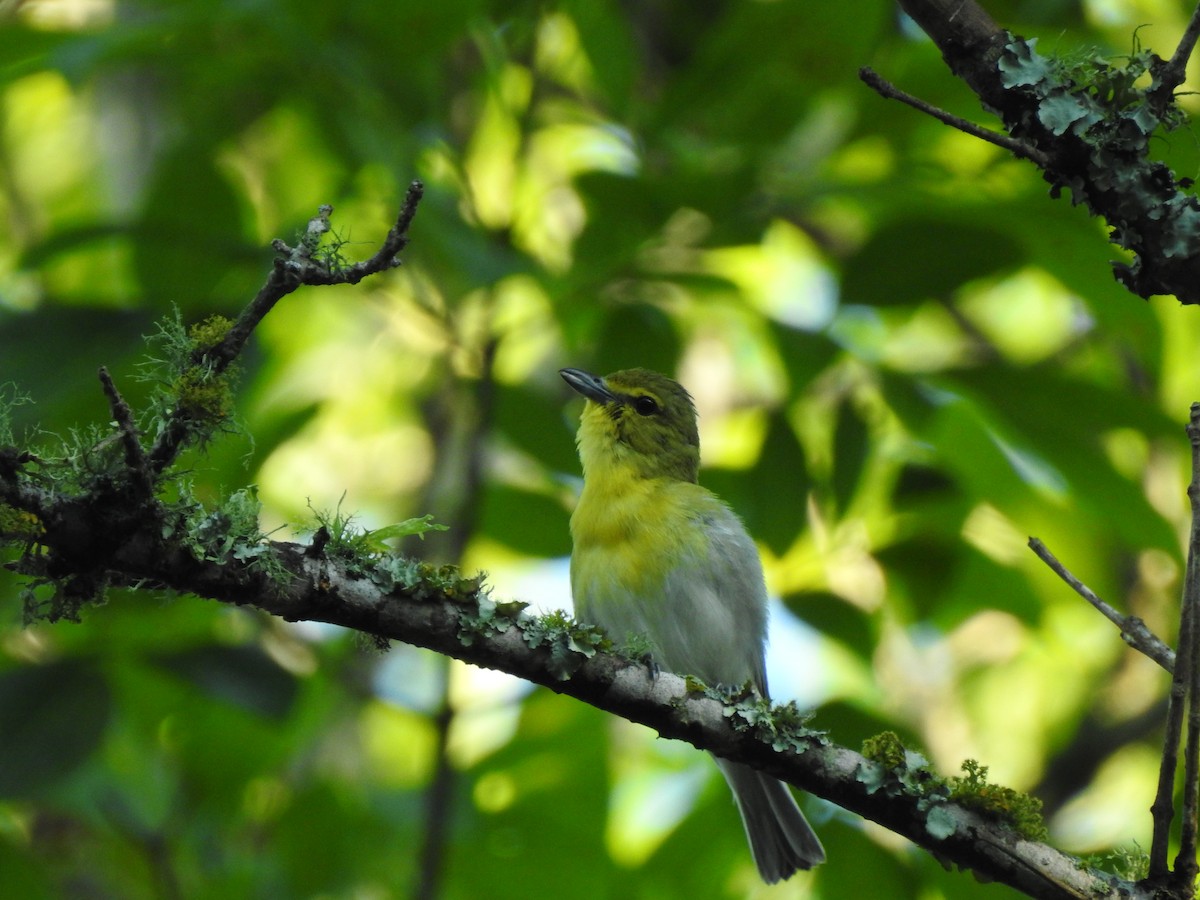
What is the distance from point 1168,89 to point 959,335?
5.64m

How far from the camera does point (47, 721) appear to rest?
3.37 metres

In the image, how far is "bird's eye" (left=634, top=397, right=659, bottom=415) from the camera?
5.59m

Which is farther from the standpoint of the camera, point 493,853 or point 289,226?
point 493,853

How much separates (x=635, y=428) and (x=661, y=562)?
785 mm

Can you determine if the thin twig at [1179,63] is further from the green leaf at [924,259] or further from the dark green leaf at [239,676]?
the dark green leaf at [239,676]

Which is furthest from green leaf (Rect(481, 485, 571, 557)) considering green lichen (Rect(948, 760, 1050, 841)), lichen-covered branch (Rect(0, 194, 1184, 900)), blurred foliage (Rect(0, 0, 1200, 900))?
green lichen (Rect(948, 760, 1050, 841))

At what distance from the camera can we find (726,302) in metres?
4.62

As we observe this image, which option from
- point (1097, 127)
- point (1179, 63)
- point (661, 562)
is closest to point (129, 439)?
point (1097, 127)

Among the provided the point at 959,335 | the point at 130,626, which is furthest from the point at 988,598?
the point at 959,335

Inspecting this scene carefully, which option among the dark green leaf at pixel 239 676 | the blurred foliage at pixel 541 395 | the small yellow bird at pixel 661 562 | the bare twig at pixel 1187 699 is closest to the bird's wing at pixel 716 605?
the small yellow bird at pixel 661 562

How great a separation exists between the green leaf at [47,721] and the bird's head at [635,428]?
2.42 metres

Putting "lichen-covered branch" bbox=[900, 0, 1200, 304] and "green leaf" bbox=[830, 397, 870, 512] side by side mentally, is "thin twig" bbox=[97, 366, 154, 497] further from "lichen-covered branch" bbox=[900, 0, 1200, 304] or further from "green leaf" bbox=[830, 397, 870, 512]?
"green leaf" bbox=[830, 397, 870, 512]

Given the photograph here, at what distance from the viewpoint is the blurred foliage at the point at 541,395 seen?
12.4 feet

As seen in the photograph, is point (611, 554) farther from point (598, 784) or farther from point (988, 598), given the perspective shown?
point (988, 598)
